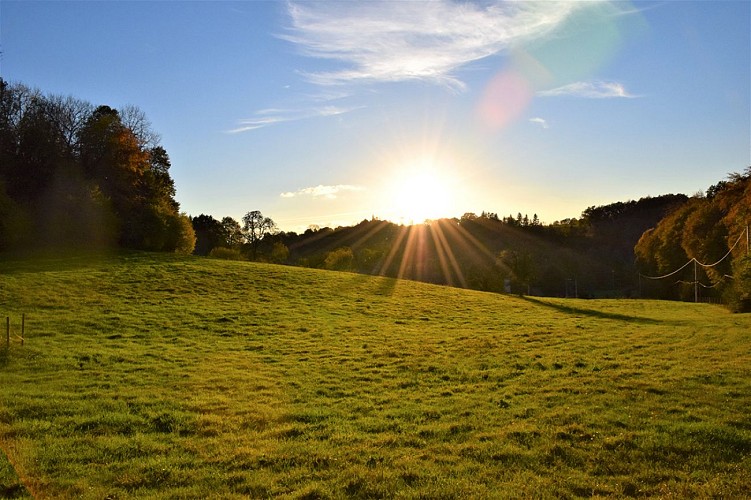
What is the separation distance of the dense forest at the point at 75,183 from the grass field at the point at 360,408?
1242 inches

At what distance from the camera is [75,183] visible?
61.5 metres

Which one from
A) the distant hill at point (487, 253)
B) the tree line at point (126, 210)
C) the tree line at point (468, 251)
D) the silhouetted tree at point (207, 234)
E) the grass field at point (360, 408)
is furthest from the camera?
the silhouetted tree at point (207, 234)

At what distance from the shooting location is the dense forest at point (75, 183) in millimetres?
58947

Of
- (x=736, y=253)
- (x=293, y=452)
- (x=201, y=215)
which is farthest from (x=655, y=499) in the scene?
(x=201, y=215)

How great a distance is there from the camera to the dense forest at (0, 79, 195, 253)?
193 ft

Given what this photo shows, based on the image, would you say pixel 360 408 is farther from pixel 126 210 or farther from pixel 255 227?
pixel 255 227

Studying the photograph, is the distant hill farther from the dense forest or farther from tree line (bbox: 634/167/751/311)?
the dense forest

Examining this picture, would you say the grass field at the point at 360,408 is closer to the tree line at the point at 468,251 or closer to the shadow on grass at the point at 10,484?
the shadow on grass at the point at 10,484

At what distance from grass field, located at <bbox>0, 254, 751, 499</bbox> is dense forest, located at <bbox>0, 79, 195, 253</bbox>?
103ft

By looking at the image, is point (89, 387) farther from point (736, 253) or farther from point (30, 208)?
point (736, 253)

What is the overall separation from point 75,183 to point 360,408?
204 feet

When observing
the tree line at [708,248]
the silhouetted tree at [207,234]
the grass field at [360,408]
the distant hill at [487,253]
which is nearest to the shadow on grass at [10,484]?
the grass field at [360,408]

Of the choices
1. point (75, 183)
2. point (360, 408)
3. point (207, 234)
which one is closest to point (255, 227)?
point (207, 234)

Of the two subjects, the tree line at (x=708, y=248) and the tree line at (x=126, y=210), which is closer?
the tree line at (x=708, y=248)
